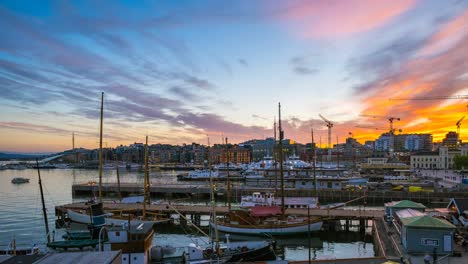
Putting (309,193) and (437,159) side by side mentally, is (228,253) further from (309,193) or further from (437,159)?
(437,159)

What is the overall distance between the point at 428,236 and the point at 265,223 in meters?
17.8

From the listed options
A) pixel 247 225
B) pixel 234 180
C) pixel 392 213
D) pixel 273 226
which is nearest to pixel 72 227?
pixel 247 225

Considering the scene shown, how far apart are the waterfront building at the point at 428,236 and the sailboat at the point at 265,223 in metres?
14.4

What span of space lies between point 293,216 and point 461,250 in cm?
2041

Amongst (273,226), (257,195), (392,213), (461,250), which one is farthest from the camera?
(257,195)

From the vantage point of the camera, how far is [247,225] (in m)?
38.8

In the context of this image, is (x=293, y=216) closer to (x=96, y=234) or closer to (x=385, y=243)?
(x=385, y=243)

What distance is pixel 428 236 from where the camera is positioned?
24.8 meters

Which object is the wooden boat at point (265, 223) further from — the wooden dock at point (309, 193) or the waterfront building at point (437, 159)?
the waterfront building at point (437, 159)

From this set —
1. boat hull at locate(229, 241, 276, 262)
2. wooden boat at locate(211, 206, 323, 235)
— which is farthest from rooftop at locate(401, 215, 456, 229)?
wooden boat at locate(211, 206, 323, 235)

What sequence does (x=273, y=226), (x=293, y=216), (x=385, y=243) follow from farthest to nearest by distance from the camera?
(x=293, y=216) → (x=273, y=226) → (x=385, y=243)

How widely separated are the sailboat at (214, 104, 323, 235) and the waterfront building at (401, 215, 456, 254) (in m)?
14.4

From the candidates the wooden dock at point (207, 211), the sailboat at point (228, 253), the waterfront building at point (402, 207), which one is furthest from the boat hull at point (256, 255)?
the waterfront building at point (402, 207)

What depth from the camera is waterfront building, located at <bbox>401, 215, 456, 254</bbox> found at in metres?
24.3
